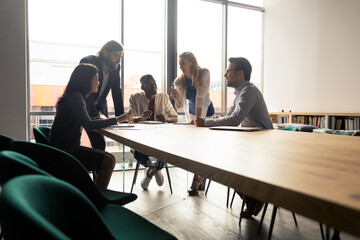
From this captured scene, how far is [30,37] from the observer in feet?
14.4

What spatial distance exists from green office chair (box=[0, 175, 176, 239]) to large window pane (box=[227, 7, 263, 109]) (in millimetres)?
5687

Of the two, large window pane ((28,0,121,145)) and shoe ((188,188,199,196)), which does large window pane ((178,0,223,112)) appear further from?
Answer: shoe ((188,188,199,196))

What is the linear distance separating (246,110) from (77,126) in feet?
4.30

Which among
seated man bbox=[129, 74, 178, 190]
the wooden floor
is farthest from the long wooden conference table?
seated man bbox=[129, 74, 178, 190]

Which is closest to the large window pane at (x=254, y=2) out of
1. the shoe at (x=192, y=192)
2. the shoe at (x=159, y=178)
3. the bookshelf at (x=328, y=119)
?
the bookshelf at (x=328, y=119)

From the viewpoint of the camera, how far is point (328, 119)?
5.21 meters

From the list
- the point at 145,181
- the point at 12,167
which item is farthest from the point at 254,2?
the point at 12,167

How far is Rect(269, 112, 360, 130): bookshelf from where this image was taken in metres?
4.91

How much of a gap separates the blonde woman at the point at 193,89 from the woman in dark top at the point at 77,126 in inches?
48.2

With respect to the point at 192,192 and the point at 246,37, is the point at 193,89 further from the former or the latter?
the point at 246,37

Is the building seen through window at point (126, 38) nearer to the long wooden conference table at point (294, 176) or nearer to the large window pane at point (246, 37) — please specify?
the large window pane at point (246, 37)

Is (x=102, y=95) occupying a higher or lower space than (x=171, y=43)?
lower

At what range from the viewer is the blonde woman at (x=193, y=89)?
10.4 feet

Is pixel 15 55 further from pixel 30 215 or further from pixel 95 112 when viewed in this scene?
pixel 30 215
